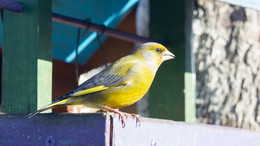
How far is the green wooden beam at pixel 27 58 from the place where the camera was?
8.16 ft

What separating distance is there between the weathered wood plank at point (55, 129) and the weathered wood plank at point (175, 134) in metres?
0.07

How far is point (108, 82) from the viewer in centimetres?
243

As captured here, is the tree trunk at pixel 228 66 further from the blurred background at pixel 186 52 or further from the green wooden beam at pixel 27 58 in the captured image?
the green wooden beam at pixel 27 58

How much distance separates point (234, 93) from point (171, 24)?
0.95 m

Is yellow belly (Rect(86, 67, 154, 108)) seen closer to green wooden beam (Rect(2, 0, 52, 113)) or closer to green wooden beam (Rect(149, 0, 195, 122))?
green wooden beam (Rect(2, 0, 52, 113))

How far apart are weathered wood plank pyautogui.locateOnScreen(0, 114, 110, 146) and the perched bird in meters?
0.12

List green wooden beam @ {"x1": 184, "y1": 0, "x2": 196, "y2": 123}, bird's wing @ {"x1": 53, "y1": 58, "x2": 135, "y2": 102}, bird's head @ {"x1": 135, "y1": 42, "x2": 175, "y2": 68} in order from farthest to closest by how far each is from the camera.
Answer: green wooden beam @ {"x1": 184, "y1": 0, "x2": 196, "y2": 123}, bird's head @ {"x1": 135, "y1": 42, "x2": 175, "y2": 68}, bird's wing @ {"x1": 53, "y1": 58, "x2": 135, "y2": 102}

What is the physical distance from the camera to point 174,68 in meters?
3.56

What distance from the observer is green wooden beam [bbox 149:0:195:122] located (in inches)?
137

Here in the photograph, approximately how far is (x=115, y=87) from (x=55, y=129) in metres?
0.49

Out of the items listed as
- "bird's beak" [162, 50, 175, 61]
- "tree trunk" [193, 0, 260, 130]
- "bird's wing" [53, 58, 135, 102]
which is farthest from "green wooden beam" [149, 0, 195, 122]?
"bird's wing" [53, 58, 135, 102]

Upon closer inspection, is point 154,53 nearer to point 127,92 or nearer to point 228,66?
point 127,92

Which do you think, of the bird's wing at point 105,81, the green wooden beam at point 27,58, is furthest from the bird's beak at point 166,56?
the green wooden beam at point 27,58

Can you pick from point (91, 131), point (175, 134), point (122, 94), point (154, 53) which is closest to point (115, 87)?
point (122, 94)
